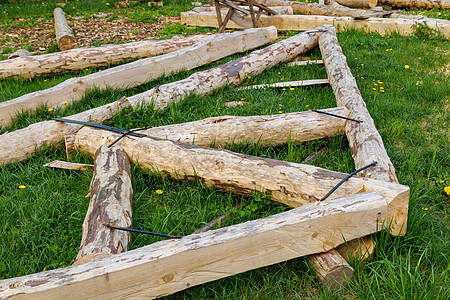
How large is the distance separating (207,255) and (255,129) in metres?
1.88

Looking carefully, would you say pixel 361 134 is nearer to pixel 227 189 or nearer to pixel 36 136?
pixel 227 189

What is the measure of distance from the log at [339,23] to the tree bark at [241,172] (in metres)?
6.17

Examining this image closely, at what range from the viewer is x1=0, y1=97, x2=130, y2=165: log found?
391 centimetres

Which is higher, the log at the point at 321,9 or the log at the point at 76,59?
the log at the point at 321,9

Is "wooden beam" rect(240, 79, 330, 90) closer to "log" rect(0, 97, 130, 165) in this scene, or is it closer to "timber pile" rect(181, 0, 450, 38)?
"log" rect(0, 97, 130, 165)

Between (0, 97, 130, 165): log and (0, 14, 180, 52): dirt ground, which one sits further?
(0, 14, 180, 52): dirt ground

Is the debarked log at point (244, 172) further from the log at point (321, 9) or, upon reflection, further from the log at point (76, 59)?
the log at point (321, 9)

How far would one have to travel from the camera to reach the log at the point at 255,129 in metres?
3.82

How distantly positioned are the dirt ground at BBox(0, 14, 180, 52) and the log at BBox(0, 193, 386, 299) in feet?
23.2

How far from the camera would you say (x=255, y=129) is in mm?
3877

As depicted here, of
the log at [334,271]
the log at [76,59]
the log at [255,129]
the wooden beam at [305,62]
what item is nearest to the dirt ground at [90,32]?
the log at [76,59]

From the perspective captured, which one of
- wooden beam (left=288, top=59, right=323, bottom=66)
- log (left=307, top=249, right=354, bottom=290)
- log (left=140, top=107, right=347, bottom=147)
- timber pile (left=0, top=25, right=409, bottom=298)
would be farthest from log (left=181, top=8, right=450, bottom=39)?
log (left=307, top=249, right=354, bottom=290)

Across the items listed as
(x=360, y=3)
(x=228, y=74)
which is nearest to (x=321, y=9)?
(x=360, y=3)

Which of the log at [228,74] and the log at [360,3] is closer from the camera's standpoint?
the log at [228,74]
